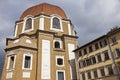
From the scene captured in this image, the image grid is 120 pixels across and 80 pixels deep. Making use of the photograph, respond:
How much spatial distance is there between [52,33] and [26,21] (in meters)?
8.39

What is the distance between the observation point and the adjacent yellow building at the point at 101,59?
21102 millimetres

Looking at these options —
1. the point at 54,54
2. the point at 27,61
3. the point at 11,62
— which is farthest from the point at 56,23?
the point at 11,62

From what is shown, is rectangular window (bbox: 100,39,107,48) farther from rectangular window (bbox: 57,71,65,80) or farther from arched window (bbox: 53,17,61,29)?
arched window (bbox: 53,17,61,29)

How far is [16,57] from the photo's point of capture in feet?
81.5

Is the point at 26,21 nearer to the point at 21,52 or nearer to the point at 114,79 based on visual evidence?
the point at 21,52

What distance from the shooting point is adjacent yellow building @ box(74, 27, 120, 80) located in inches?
831

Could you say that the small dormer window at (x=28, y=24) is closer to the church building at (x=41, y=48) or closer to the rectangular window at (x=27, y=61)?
the church building at (x=41, y=48)

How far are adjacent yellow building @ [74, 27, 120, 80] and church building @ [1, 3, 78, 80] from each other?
11.1ft

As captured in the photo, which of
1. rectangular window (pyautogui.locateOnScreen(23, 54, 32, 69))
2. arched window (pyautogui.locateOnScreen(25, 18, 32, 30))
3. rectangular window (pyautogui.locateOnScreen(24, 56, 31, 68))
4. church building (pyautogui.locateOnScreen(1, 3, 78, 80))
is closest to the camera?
church building (pyautogui.locateOnScreen(1, 3, 78, 80))

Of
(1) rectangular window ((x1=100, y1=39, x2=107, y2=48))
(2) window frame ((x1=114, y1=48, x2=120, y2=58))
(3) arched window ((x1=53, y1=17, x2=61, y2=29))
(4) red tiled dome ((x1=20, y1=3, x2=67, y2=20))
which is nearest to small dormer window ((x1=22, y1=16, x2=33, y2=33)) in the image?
(4) red tiled dome ((x1=20, y1=3, x2=67, y2=20))

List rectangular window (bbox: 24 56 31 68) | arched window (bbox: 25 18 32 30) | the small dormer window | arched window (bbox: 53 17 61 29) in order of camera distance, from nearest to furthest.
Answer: rectangular window (bbox: 24 56 31 68) < the small dormer window < arched window (bbox: 25 18 32 30) < arched window (bbox: 53 17 61 29)

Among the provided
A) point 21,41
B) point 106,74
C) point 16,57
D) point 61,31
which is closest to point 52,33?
point 61,31

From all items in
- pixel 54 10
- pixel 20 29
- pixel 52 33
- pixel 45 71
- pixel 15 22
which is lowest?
pixel 45 71

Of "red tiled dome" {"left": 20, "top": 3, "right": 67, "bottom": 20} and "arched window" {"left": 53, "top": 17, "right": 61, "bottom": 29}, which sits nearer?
"arched window" {"left": 53, "top": 17, "right": 61, "bottom": 29}
